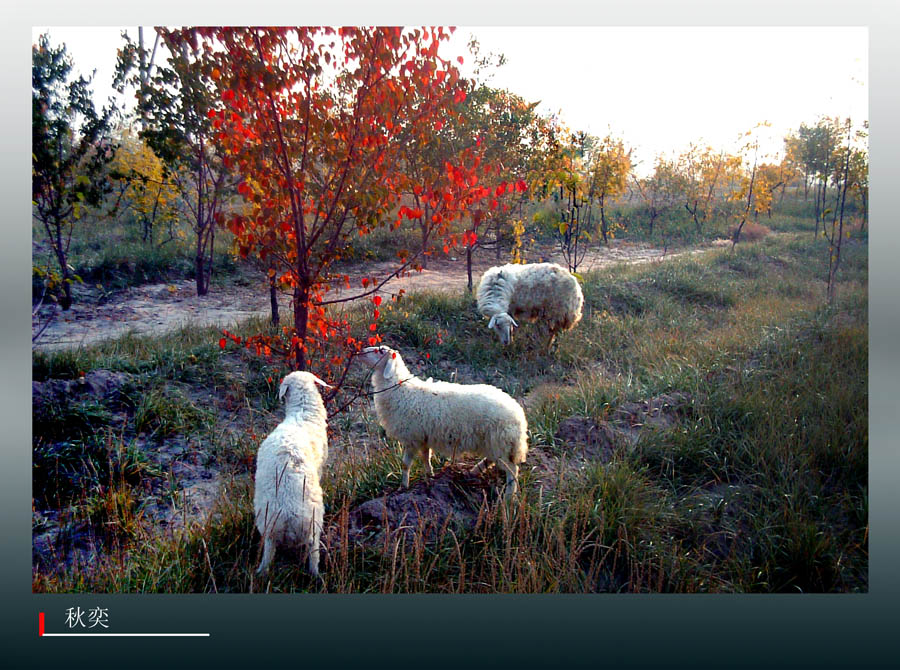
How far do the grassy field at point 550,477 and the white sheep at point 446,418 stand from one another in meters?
0.25

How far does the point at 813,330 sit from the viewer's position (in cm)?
427

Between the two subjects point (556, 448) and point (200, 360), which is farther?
point (200, 360)

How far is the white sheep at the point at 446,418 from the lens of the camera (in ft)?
10.5

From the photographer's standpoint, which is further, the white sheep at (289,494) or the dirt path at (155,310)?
the dirt path at (155,310)

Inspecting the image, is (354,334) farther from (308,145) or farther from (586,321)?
(586,321)

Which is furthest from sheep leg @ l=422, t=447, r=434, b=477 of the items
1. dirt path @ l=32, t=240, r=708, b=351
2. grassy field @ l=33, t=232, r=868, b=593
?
dirt path @ l=32, t=240, r=708, b=351

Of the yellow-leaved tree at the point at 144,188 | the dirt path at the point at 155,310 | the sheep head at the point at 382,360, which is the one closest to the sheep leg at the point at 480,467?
the sheep head at the point at 382,360

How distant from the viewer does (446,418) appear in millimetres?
3285

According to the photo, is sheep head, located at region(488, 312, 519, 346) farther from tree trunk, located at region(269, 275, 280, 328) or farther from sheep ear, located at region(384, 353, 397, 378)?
sheep ear, located at region(384, 353, 397, 378)

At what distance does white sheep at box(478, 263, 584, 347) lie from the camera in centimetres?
726

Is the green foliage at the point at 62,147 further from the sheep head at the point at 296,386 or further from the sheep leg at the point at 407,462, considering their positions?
the sheep leg at the point at 407,462

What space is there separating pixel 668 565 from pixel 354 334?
3263 millimetres

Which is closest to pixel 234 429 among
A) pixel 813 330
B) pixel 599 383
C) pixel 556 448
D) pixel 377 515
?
pixel 377 515

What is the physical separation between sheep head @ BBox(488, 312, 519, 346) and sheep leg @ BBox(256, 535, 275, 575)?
4241 mm
